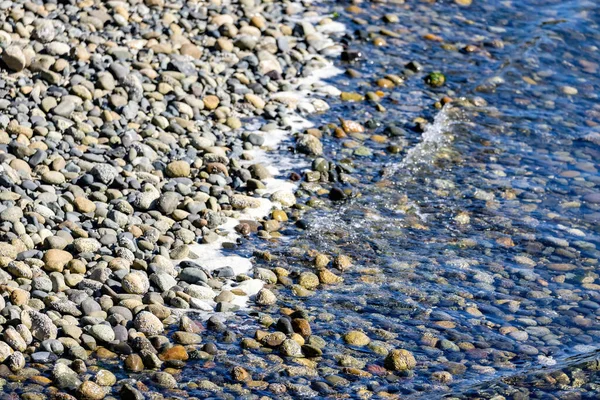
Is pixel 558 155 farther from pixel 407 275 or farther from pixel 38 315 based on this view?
pixel 38 315

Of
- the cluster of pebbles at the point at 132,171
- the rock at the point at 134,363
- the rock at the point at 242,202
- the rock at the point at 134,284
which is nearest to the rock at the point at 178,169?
the cluster of pebbles at the point at 132,171

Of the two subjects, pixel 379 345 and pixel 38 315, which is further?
pixel 379 345

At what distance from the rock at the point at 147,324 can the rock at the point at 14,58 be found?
348 cm

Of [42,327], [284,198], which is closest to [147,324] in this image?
[42,327]

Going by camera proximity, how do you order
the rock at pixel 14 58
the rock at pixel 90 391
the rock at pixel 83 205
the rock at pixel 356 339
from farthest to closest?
the rock at pixel 14 58 → the rock at pixel 83 205 → the rock at pixel 356 339 → the rock at pixel 90 391

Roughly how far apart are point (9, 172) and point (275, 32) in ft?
13.6

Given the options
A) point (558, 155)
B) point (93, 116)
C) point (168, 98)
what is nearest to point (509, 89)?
point (558, 155)

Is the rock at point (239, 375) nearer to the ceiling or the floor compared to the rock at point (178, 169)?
nearer to the floor

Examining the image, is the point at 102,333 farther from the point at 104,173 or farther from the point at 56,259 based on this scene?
the point at 104,173

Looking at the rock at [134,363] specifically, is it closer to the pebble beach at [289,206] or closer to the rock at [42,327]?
the pebble beach at [289,206]

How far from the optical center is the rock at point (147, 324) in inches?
224

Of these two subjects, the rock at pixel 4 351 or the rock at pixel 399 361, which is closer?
the rock at pixel 4 351

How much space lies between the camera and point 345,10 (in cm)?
1127

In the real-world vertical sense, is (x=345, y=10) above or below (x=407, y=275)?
above
